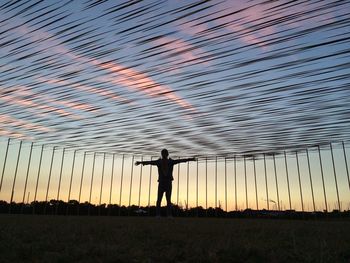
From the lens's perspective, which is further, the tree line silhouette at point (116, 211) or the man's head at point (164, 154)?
the tree line silhouette at point (116, 211)

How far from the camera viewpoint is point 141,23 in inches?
150

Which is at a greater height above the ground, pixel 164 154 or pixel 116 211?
pixel 164 154

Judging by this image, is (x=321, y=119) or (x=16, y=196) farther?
(x=16, y=196)

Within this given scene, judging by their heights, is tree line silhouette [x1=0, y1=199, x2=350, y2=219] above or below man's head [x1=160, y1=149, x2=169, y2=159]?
below

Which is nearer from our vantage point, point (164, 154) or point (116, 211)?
point (164, 154)

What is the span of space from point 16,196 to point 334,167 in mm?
16275

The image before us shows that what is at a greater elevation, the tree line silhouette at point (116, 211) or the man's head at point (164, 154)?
the man's head at point (164, 154)

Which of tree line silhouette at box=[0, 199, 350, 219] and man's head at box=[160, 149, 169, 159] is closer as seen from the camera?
man's head at box=[160, 149, 169, 159]

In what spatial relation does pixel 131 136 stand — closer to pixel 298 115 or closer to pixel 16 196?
pixel 298 115

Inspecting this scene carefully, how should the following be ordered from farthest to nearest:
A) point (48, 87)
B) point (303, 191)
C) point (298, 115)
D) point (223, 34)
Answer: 1. point (303, 191)
2. point (298, 115)
3. point (48, 87)
4. point (223, 34)

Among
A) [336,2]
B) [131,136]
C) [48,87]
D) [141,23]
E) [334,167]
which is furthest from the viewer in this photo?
[334,167]

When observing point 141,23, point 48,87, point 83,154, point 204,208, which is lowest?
point 204,208

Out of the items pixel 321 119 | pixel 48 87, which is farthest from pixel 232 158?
pixel 48 87

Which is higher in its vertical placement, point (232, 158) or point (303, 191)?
point (232, 158)
